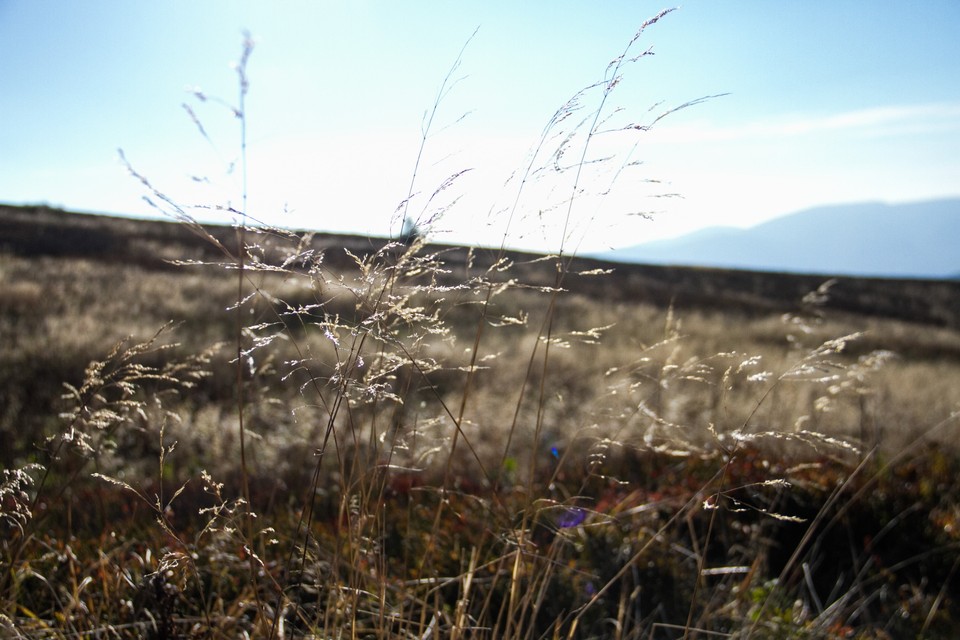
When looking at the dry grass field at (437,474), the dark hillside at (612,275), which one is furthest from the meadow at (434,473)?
the dark hillside at (612,275)

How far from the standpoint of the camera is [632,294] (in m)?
22.8

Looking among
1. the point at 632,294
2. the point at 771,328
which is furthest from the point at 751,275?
the point at 771,328

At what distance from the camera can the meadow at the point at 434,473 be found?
175 cm

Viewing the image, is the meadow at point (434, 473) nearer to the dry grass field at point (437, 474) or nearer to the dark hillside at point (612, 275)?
the dry grass field at point (437, 474)

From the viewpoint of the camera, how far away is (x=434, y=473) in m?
4.96

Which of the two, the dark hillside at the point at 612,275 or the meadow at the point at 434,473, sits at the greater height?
the dark hillside at the point at 612,275

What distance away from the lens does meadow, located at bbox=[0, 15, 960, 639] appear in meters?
1.75

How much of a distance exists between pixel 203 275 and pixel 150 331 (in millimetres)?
8400

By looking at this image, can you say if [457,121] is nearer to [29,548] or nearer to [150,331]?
[29,548]

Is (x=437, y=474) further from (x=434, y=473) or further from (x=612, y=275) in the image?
(x=612, y=275)

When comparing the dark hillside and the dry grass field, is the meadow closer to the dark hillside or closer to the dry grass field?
the dry grass field

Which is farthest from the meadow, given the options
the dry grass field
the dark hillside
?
the dark hillside

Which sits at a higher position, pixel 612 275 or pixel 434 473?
pixel 612 275

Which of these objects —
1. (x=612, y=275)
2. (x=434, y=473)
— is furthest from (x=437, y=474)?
(x=612, y=275)
